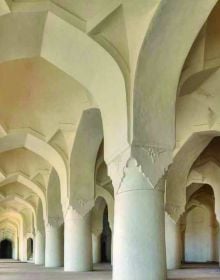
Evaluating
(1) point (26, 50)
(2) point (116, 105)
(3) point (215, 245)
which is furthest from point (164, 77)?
(3) point (215, 245)

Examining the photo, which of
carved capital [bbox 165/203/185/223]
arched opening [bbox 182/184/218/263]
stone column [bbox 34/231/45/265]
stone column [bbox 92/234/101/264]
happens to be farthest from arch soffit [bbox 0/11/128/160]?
arched opening [bbox 182/184/218/263]

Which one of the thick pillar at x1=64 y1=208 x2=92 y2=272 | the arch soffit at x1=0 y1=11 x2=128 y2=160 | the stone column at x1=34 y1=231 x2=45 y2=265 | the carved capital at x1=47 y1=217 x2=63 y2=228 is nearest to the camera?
the arch soffit at x1=0 y1=11 x2=128 y2=160

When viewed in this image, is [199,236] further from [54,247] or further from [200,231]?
[54,247]

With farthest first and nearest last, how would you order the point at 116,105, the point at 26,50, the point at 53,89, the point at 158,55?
the point at 53,89
the point at 26,50
the point at 116,105
the point at 158,55

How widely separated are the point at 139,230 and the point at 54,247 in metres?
10.8

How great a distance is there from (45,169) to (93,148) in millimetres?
5462

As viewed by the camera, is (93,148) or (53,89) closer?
(53,89)

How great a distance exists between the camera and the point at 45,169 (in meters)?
17.4

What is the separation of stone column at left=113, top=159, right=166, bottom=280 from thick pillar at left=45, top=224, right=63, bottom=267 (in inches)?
409

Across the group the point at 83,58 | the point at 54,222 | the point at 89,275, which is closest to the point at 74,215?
the point at 89,275

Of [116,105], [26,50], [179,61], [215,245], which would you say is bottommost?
[215,245]

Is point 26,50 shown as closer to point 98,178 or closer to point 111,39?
point 111,39

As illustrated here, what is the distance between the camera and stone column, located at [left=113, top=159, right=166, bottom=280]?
6758mm

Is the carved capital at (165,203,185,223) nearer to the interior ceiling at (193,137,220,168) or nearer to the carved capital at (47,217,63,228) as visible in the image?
the interior ceiling at (193,137,220,168)
